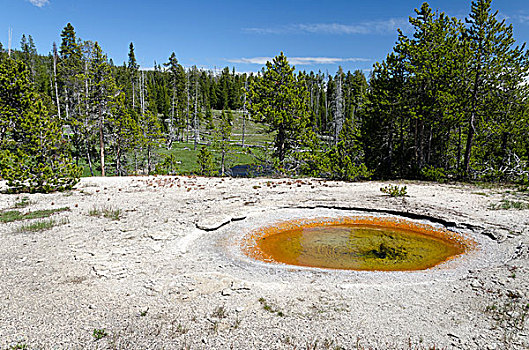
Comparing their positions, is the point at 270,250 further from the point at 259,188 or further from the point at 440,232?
the point at 259,188

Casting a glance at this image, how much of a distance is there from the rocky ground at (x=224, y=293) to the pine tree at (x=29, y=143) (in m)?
5.52

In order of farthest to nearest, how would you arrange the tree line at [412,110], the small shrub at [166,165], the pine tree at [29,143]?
the small shrub at [166,165], the tree line at [412,110], the pine tree at [29,143]

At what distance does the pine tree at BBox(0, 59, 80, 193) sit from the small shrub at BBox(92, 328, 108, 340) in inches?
526

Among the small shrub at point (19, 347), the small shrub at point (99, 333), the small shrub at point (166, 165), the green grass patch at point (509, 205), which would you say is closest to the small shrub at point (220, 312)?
the small shrub at point (99, 333)

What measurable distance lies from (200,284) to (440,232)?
837 centimetres

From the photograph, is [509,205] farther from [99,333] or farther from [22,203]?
[22,203]

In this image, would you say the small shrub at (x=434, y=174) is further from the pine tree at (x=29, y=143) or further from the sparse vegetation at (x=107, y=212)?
the pine tree at (x=29, y=143)

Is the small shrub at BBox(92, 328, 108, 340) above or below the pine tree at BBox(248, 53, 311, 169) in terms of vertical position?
below

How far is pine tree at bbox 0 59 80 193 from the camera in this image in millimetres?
14953

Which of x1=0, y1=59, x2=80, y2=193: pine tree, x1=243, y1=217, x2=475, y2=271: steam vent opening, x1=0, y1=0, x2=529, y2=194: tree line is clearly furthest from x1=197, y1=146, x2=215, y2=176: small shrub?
x1=243, y1=217, x2=475, y2=271: steam vent opening

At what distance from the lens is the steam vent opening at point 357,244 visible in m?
8.32

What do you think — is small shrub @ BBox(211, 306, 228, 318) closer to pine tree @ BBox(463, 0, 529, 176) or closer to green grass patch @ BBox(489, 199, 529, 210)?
green grass patch @ BBox(489, 199, 529, 210)

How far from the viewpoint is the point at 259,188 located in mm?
17078

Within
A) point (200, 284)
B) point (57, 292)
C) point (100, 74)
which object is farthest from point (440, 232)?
point (100, 74)
